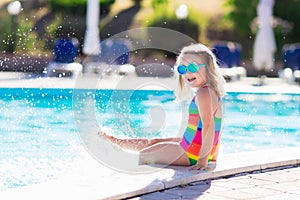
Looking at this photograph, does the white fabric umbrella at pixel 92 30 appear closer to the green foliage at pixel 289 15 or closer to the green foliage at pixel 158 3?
the green foliage at pixel 158 3

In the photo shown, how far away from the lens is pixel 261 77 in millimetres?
13773

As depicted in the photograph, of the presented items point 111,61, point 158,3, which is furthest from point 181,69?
point 158,3

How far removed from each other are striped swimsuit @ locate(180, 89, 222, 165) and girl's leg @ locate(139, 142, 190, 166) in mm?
41

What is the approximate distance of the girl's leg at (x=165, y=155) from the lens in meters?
4.66

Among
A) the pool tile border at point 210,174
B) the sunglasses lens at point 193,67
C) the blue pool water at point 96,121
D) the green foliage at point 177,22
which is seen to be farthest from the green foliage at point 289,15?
the sunglasses lens at point 193,67

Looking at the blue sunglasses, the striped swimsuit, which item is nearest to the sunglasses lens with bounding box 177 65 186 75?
the blue sunglasses

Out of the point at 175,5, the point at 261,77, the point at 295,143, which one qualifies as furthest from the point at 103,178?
the point at 175,5

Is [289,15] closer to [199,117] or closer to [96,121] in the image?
[96,121]

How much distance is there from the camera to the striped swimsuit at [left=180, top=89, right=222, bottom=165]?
15.2 feet

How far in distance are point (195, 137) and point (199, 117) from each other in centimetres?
15

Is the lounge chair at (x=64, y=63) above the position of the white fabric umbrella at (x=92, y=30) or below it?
below

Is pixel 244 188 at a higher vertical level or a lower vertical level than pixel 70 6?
lower

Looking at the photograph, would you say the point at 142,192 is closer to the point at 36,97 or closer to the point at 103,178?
the point at 103,178

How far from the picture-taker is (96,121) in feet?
27.6
